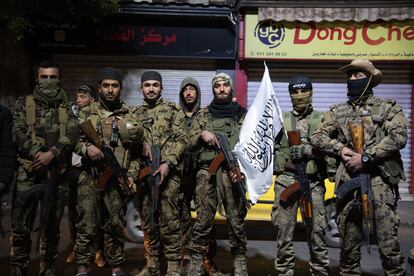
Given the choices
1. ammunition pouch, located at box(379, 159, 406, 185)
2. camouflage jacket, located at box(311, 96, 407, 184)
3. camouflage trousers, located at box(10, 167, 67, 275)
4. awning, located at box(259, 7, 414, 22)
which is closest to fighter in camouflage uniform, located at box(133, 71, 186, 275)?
camouflage trousers, located at box(10, 167, 67, 275)

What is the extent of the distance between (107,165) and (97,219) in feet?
1.83

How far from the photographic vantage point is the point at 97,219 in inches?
176

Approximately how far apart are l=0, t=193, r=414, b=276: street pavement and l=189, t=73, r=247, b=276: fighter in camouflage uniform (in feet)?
2.01

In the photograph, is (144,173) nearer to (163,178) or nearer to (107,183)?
(163,178)

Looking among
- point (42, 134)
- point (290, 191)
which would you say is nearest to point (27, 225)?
point (42, 134)

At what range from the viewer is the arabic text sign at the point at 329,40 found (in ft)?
31.6

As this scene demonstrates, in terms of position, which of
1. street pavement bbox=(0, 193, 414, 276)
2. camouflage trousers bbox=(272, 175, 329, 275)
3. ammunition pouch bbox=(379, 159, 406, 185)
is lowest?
street pavement bbox=(0, 193, 414, 276)

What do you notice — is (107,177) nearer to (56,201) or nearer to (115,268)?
(56,201)

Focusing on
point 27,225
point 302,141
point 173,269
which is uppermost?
point 302,141

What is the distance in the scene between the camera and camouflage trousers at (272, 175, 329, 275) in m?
4.39

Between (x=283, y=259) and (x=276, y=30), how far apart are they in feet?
21.2

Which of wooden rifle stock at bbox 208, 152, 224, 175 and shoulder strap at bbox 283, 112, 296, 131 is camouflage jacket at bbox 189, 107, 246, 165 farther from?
shoulder strap at bbox 283, 112, 296, 131

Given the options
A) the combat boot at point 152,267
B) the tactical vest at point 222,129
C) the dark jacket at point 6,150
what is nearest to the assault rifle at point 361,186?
the tactical vest at point 222,129

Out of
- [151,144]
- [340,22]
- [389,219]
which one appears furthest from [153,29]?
[389,219]
